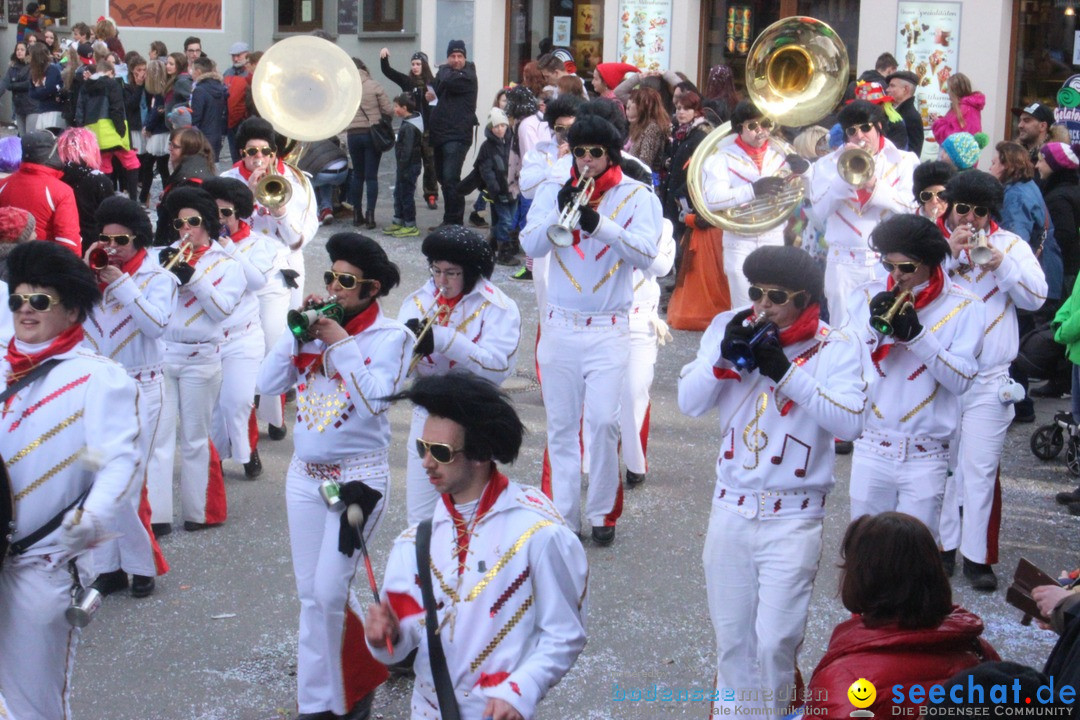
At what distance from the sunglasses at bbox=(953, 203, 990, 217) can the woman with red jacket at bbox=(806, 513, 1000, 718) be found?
3323mm

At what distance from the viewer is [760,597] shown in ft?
16.1

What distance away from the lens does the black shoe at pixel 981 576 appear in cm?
688

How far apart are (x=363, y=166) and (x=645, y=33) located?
377 centimetres

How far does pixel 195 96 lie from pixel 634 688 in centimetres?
1332

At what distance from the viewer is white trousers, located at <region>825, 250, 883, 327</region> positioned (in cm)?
912

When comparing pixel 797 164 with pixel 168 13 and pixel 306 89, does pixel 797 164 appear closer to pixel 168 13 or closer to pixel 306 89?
pixel 306 89

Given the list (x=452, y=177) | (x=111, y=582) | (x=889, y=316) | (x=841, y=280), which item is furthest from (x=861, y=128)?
(x=452, y=177)

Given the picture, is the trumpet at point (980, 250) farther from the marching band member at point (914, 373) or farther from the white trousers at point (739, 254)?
the white trousers at point (739, 254)

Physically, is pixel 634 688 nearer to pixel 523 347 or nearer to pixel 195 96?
pixel 523 347

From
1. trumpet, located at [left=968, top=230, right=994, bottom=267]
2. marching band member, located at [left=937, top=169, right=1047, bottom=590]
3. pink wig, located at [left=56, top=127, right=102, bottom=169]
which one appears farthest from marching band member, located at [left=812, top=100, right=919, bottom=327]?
pink wig, located at [left=56, top=127, right=102, bottom=169]

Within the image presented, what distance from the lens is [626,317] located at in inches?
286

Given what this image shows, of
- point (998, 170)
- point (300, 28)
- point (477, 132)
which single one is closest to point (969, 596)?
point (998, 170)

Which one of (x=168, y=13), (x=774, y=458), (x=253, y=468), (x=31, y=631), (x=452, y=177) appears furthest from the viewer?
(x=168, y=13)

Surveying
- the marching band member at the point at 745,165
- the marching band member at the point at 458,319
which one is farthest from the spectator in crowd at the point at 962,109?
→ the marching band member at the point at 458,319
